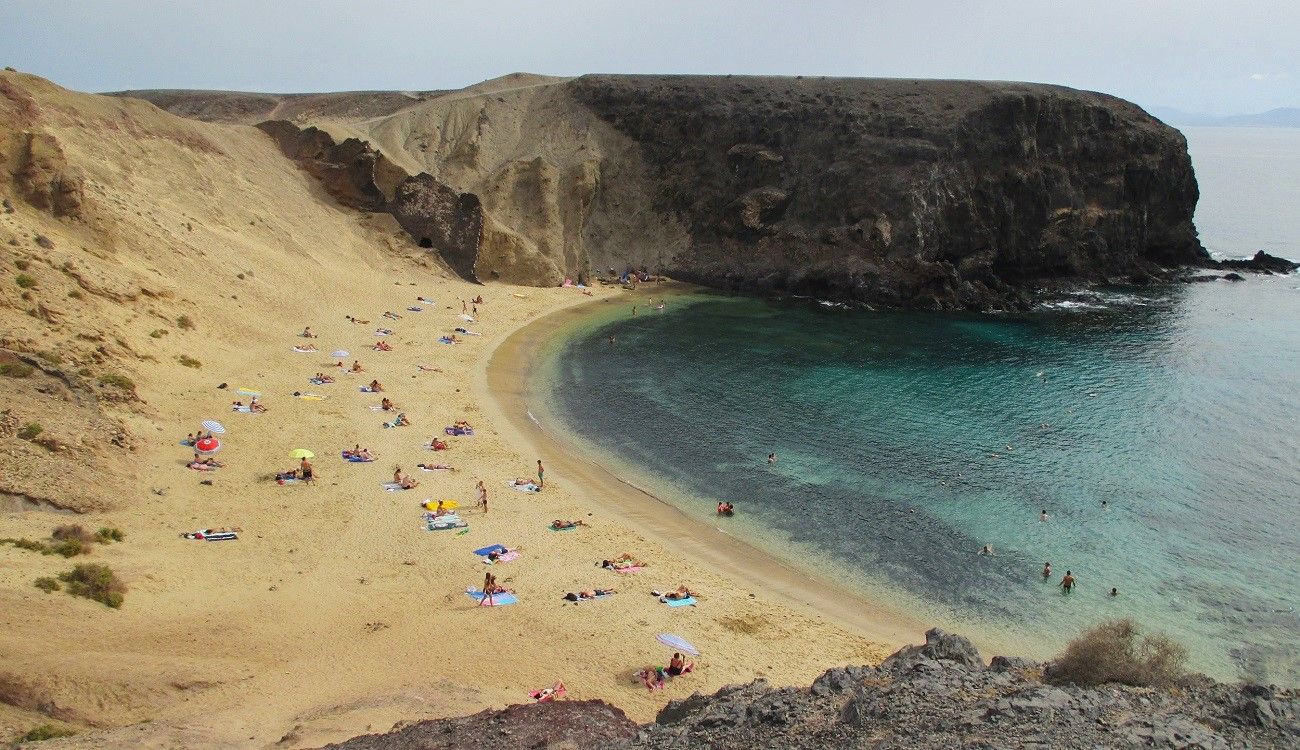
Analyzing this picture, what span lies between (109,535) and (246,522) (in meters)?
3.84

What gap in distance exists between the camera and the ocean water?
26.2 m

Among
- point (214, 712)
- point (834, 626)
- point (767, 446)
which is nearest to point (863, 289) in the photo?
point (767, 446)

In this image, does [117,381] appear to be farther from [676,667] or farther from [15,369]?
[676,667]

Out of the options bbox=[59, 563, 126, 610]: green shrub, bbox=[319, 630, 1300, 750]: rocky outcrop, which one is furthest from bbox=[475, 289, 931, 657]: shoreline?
bbox=[59, 563, 126, 610]: green shrub

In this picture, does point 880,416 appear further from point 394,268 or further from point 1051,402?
point 394,268

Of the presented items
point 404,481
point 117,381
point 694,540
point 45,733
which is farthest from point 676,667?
point 117,381

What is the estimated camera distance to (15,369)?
88.6 ft

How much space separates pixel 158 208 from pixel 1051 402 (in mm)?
47474

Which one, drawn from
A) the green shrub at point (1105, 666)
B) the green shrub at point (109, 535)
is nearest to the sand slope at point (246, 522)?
the green shrub at point (109, 535)

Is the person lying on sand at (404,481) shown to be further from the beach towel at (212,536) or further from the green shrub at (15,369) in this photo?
the green shrub at (15,369)

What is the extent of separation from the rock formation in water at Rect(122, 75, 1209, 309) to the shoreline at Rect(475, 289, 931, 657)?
24.9 m

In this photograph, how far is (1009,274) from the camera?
70.3m

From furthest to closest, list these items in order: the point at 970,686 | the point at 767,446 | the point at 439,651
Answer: the point at 767,446, the point at 439,651, the point at 970,686

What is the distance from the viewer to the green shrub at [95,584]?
19938 millimetres
